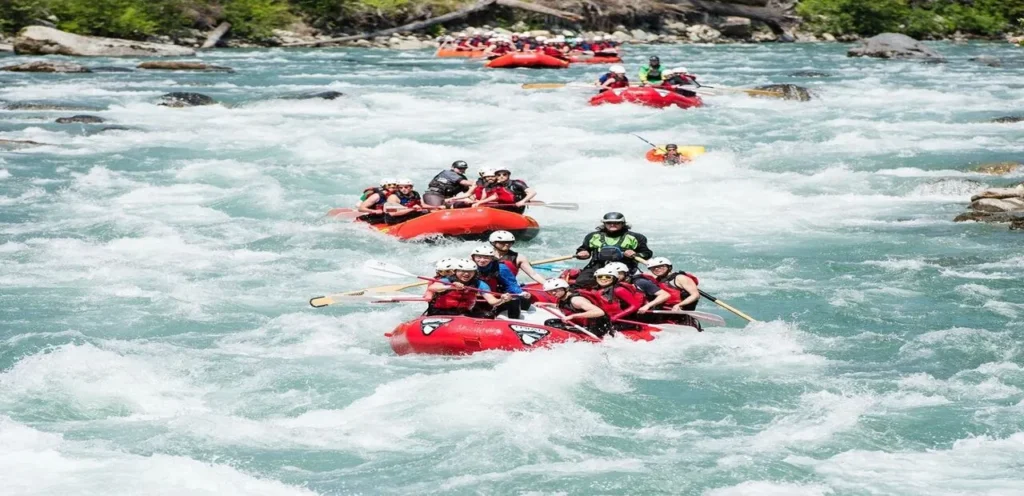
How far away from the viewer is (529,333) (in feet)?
33.5

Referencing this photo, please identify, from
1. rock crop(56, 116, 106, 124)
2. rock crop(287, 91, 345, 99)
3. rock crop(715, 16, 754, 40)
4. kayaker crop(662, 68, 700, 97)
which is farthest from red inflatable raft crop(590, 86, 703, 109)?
rock crop(715, 16, 754, 40)

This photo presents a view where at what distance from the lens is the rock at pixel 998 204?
1571cm

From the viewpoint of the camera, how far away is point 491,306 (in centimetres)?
1060

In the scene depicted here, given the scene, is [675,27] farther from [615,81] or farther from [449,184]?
[449,184]

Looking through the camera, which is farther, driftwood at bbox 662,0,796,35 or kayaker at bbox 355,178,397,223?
driftwood at bbox 662,0,796,35

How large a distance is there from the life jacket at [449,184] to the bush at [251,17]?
28666 mm

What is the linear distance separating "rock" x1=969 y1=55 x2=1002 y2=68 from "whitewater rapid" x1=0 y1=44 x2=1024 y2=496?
10.6 meters

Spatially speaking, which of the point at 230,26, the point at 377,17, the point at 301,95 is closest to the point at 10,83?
the point at 301,95

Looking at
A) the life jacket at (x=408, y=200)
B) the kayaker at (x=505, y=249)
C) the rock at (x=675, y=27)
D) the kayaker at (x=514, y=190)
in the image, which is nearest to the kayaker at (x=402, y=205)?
the life jacket at (x=408, y=200)

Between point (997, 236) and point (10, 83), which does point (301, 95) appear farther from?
point (997, 236)

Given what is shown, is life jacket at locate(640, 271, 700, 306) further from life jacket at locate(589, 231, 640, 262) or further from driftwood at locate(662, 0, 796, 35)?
driftwood at locate(662, 0, 796, 35)

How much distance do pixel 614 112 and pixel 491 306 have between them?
15717 millimetres

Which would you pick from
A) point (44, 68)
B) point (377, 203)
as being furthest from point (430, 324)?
point (44, 68)

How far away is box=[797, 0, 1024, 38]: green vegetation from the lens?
48469 millimetres
